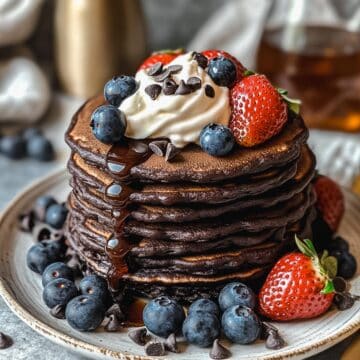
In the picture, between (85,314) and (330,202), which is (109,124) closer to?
(85,314)

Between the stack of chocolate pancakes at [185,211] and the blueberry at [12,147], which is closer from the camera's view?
the stack of chocolate pancakes at [185,211]

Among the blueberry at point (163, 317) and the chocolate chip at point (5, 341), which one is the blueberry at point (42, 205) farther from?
the blueberry at point (163, 317)

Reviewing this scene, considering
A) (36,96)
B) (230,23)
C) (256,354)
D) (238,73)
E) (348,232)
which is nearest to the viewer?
(256,354)

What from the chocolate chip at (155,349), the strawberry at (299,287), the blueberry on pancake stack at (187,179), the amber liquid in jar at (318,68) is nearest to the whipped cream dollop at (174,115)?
the blueberry on pancake stack at (187,179)

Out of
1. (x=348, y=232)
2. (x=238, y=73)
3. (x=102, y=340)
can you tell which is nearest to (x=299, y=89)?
(x=348, y=232)

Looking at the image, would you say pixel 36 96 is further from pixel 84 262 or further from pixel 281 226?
pixel 281 226

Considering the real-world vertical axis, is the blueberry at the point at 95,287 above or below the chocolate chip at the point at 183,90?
below

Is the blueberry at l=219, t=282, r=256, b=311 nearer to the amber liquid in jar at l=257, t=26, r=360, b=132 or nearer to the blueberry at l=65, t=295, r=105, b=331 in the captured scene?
the blueberry at l=65, t=295, r=105, b=331
